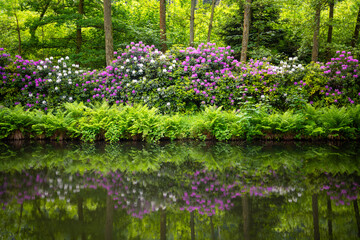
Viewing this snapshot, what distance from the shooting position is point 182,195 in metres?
3.88

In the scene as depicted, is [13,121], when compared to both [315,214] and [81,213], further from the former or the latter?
[315,214]

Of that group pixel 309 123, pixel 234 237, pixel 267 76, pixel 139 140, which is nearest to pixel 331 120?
pixel 309 123

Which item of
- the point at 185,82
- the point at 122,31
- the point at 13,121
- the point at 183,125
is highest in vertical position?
the point at 122,31

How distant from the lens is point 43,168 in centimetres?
537

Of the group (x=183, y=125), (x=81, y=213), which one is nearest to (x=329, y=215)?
(x=81, y=213)

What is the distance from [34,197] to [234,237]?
269cm

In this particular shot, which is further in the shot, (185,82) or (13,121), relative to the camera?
(185,82)

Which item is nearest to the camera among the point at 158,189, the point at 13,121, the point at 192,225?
the point at 192,225

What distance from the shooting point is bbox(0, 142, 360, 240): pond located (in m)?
2.87

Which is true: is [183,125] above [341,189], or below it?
above

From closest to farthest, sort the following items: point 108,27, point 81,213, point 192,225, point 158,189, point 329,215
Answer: point 192,225
point 329,215
point 81,213
point 158,189
point 108,27

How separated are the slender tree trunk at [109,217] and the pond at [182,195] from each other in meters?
0.01

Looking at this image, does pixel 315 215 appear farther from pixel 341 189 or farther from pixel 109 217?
pixel 109 217

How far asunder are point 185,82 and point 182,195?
6801mm
